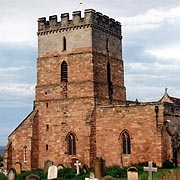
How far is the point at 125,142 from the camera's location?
40031 mm

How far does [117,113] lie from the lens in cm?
4038

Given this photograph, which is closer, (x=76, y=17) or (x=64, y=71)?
(x=76, y=17)

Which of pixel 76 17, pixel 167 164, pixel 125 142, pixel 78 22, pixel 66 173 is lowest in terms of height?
pixel 66 173

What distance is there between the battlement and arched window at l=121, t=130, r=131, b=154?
10249mm

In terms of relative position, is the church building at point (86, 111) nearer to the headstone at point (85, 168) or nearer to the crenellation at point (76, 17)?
the crenellation at point (76, 17)

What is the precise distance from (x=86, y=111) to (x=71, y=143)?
10.4 feet

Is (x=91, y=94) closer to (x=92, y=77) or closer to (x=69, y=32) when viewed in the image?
(x=92, y=77)

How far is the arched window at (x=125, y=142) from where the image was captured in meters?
39.8

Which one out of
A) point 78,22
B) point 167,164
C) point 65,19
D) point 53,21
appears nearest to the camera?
point 167,164

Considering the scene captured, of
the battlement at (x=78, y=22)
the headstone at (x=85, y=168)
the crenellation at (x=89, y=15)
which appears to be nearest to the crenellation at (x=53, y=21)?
the battlement at (x=78, y=22)

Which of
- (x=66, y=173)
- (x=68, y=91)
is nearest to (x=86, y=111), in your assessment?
(x=68, y=91)

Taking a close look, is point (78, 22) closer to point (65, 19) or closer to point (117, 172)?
point (65, 19)

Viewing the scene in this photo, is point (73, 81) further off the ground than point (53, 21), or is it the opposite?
point (53, 21)

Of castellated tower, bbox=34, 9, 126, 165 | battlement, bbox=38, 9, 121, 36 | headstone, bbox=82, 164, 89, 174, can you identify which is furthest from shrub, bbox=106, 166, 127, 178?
battlement, bbox=38, 9, 121, 36
